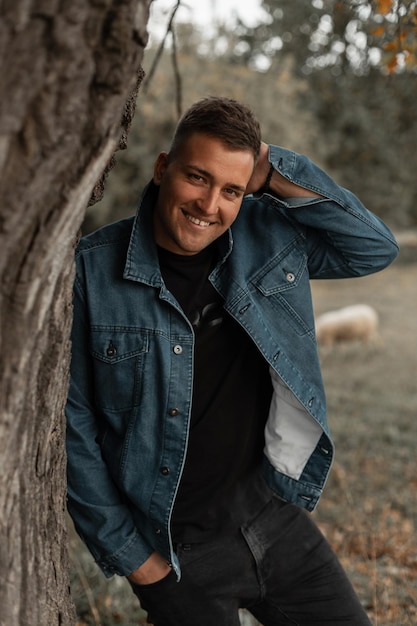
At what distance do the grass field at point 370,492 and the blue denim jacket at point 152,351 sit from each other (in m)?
1.12

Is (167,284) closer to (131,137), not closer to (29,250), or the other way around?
(29,250)

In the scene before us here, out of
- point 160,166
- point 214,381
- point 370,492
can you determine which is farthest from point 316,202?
point 370,492

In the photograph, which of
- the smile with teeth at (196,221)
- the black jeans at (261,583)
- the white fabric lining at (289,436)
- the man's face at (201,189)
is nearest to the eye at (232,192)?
the man's face at (201,189)

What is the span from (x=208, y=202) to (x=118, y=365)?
61cm

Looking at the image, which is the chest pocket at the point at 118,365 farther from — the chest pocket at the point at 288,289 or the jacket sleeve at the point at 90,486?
the chest pocket at the point at 288,289

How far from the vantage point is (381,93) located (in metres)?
18.0

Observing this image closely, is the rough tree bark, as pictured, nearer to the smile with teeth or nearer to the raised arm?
the smile with teeth

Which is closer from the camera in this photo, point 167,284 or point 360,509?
point 167,284

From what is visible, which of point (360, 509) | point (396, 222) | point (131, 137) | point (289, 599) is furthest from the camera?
point (396, 222)

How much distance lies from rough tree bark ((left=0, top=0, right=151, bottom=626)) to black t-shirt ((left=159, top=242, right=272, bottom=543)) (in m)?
0.72

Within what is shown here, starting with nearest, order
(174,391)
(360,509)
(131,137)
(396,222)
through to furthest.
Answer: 1. (174,391)
2. (360,509)
3. (131,137)
4. (396,222)

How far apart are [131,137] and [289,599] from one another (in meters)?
10.8

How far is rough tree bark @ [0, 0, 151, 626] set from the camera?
3.60 feet

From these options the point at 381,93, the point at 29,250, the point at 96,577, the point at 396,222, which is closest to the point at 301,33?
the point at 381,93
